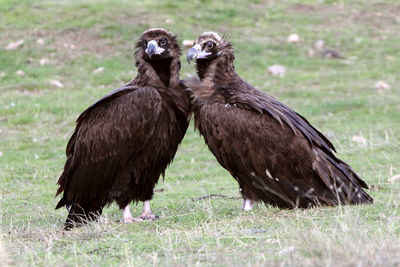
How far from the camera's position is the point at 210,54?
309 inches

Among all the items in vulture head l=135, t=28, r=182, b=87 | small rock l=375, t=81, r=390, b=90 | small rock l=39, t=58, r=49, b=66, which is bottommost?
small rock l=375, t=81, r=390, b=90

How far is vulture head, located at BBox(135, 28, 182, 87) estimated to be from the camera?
7.76 metres

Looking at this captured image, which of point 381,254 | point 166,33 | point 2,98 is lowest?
point 2,98

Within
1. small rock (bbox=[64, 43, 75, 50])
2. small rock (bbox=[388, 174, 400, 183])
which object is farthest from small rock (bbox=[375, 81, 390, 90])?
small rock (bbox=[388, 174, 400, 183])

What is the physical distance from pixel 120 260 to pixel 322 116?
30.5 feet

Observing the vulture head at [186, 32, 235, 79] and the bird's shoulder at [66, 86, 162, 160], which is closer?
the bird's shoulder at [66, 86, 162, 160]

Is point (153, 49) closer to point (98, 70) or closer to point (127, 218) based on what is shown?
point (127, 218)

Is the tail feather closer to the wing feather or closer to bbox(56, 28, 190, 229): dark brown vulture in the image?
bbox(56, 28, 190, 229): dark brown vulture

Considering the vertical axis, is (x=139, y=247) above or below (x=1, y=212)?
above

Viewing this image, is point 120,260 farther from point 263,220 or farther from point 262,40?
point 262,40

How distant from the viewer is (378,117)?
13.7 m

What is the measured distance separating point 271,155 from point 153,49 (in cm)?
172

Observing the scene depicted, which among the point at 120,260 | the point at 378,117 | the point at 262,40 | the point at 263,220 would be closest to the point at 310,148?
the point at 263,220

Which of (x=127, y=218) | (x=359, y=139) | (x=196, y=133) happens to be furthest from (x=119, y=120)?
(x=196, y=133)
